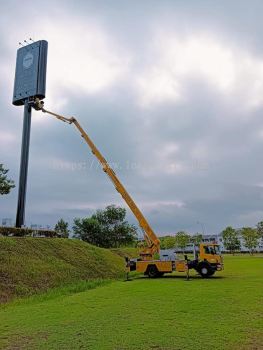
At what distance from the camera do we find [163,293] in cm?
1568

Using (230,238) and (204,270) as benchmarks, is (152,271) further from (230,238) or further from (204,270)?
(230,238)

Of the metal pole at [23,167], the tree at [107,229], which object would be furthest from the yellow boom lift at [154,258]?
the tree at [107,229]

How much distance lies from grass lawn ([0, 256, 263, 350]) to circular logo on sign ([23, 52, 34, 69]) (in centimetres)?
2775

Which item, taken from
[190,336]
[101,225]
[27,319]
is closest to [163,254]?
[27,319]

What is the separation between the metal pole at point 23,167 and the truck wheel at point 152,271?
45.6 feet

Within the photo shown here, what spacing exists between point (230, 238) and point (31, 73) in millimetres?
65480

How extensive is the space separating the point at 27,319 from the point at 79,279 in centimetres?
1228

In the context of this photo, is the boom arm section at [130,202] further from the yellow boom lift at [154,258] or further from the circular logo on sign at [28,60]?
the circular logo on sign at [28,60]

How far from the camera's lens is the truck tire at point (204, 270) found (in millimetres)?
23967

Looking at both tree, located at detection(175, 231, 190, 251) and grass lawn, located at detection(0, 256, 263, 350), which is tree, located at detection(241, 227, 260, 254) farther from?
grass lawn, located at detection(0, 256, 263, 350)

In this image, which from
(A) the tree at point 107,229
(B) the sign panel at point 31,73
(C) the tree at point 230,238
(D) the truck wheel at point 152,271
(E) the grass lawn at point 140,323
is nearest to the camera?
(E) the grass lawn at point 140,323

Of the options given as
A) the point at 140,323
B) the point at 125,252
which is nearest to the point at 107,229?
the point at 125,252

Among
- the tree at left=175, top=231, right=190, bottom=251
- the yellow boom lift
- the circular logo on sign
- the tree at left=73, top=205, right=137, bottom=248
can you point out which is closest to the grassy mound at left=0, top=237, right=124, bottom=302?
the yellow boom lift

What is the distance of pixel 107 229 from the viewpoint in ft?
213
